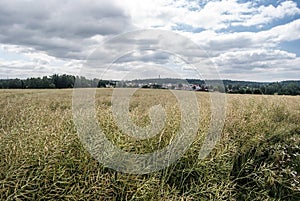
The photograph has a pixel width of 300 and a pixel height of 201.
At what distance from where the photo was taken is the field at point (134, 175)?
3553mm

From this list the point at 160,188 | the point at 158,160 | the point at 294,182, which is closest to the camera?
the point at 160,188

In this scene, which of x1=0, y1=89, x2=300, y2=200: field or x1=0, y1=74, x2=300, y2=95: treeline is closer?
x1=0, y1=89, x2=300, y2=200: field

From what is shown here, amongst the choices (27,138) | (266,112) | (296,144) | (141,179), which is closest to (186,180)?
(141,179)

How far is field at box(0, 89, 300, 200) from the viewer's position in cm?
355

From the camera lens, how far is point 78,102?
5.63 meters

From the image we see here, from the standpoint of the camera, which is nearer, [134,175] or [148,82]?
[134,175]

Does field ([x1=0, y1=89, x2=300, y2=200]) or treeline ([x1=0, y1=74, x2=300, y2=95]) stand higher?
treeline ([x1=0, y1=74, x2=300, y2=95])

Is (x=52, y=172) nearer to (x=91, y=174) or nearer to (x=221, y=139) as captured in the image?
(x=91, y=174)

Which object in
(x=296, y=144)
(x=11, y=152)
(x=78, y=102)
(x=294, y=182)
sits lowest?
(x=294, y=182)

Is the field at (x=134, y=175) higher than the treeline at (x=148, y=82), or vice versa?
the treeline at (x=148, y=82)

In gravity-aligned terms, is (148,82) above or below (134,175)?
above

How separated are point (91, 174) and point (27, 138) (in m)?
0.92

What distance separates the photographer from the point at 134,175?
418cm

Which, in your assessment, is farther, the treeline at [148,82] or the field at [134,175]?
the treeline at [148,82]
